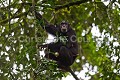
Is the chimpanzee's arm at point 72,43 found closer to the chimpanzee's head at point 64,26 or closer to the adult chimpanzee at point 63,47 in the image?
the adult chimpanzee at point 63,47

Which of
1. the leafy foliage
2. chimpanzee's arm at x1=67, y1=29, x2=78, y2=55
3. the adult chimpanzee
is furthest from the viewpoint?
chimpanzee's arm at x1=67, y1=29, x2=78, y2=55

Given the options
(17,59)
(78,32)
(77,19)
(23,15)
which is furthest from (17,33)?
(78,32)

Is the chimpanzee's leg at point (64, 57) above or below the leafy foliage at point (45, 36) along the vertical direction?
below

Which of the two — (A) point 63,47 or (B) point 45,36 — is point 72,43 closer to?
(A) point 63,47

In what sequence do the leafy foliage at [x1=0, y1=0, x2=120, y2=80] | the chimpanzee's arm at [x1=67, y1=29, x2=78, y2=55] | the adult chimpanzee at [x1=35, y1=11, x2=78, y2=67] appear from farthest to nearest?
the chimpanzee's arm at [x1=67, y1=29, x2=78, y2=55] < the adult chimpanzee at [x1=35, y1=11, x2=78, y2=67] < the leafy foliage at [x1=0, y1=0, x2=120, y2=80]

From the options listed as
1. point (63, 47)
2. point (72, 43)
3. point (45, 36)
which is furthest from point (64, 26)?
point (45, 36)

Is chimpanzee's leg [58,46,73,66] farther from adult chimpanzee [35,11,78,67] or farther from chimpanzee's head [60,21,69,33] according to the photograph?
chimpanzee's head [60,21,69,33]

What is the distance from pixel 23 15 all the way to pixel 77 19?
263 centimetres

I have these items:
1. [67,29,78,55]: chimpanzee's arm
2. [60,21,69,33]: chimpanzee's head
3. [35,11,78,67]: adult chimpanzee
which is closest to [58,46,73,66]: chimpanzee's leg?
[35,11,78,67]: adult chimpanzee

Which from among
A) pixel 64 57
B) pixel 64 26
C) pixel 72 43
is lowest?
pixel 64 57

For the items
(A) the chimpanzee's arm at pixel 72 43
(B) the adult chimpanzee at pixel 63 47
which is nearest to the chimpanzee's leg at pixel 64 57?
(B) the adult chimpanzee at pixel 63 47

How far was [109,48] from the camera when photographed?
5.65m

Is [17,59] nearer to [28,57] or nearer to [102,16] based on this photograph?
[28,57]

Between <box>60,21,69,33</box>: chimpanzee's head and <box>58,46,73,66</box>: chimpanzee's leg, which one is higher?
<box>60,21,69,33</box>: chimpanzee's head
